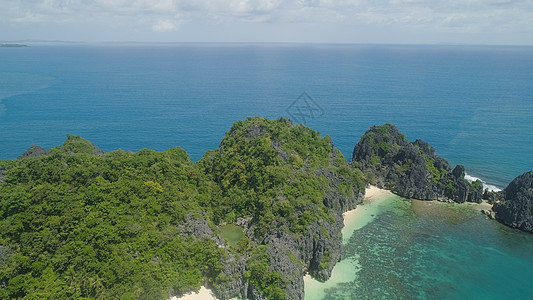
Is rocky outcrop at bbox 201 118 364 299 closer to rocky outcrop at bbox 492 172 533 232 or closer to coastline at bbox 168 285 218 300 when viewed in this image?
coastline at bbox 168 285 218 300

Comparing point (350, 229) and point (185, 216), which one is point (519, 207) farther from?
point (185, 216)

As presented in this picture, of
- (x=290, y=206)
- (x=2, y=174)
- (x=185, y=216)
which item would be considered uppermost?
(x=2, y=174)

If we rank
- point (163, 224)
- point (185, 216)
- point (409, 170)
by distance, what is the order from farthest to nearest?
point (409, 170) → point (185, 216) → point (163, 224)

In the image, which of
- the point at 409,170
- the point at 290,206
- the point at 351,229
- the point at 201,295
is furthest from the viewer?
the point at 409,170

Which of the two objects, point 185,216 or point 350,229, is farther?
point 350,229

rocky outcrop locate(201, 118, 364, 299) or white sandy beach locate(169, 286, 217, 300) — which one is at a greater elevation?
rocky outcrop locate(201, 118, 364, 299)

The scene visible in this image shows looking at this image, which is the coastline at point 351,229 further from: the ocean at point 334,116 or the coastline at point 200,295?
the coastline at point 200,295

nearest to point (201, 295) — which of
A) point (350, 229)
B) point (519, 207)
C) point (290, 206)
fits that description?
point (290, 206)

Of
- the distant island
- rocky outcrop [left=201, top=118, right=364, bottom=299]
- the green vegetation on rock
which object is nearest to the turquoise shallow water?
the distant island
